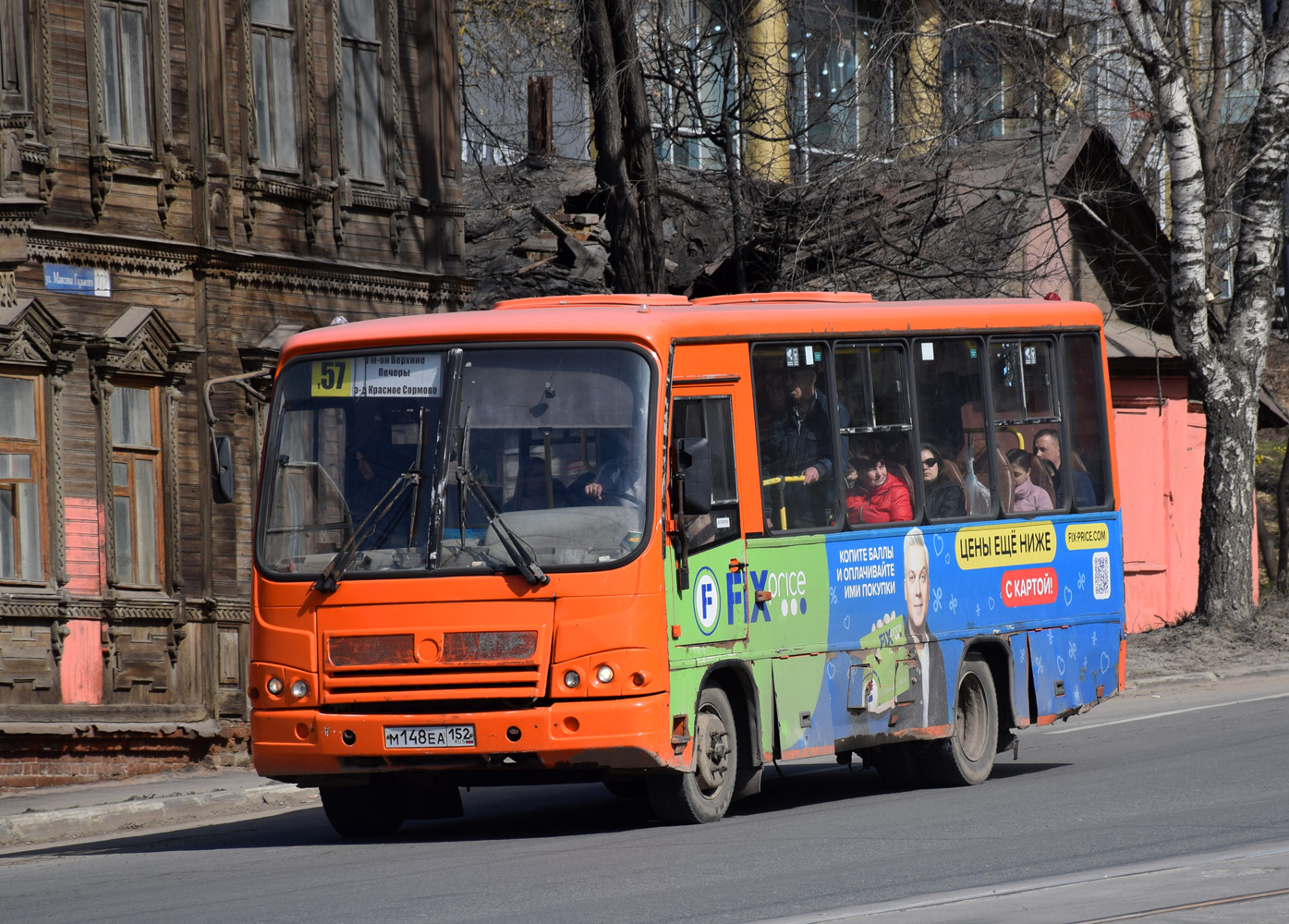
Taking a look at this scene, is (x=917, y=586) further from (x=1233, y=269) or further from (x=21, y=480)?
(x=1233, y=269)

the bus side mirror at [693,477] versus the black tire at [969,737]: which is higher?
the bus side mirror at [693,477]

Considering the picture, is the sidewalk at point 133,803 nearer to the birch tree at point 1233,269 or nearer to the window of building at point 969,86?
the window of building at point 969,86

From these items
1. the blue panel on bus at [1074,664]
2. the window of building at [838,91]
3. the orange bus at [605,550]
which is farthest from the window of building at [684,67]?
the orange bus at [605,550]

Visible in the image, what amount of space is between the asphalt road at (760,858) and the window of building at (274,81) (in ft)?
25.9

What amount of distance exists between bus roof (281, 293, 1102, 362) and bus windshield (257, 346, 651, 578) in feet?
0.37

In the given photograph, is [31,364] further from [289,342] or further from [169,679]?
[289,342]

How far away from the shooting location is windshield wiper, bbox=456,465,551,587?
34.2 ft

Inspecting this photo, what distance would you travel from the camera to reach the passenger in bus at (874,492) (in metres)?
12.3

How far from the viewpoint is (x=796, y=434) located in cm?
1186

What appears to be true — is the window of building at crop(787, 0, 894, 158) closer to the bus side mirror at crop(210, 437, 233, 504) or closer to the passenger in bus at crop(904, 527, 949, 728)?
the passenger in bus at crop(904, 527, 949, 728)

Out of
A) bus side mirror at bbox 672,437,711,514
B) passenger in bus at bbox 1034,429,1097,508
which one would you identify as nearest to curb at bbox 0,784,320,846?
bus side mirror at bbox 672,437,711,514

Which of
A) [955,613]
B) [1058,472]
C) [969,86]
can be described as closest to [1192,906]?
[955,613]

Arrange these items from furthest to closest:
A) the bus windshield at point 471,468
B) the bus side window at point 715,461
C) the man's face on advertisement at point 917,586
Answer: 1. the man's face on advertisement at point 917,586
2. the bus side window at point 715,461
3. the bus windshield at point 471,468

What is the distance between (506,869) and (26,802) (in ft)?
21.1
